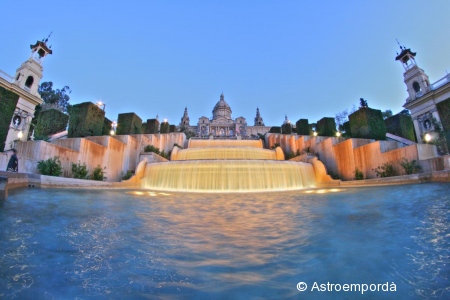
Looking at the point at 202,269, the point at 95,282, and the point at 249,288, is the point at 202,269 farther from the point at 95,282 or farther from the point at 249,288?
the point at 95,282

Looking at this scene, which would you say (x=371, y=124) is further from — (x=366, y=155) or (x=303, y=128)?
A: (x=303, y=128)

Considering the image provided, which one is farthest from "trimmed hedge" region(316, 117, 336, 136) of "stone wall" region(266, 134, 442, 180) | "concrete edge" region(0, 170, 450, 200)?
"concrete edge" region(0, 170, 450, 200)

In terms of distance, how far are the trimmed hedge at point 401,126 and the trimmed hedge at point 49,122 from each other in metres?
32.2

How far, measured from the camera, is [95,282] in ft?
6.81

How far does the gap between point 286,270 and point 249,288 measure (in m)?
0.53

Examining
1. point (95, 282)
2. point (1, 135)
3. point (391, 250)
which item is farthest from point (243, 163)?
point (1, 135)

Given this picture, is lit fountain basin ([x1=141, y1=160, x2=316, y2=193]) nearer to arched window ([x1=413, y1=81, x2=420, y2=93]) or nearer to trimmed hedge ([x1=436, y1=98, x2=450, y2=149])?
trimmed hedge ([x1=436, y1=98, x2=450, y2=149])

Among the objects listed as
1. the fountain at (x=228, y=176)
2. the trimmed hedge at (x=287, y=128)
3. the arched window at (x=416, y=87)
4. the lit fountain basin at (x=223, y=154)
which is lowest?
the fountain at (x=228, y=176)

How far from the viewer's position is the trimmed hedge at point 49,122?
20.4m

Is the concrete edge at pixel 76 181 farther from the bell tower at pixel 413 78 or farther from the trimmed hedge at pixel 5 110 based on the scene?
the bell tower at pixel 413 78

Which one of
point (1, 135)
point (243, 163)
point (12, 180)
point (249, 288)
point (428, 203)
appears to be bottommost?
point (249, 288)

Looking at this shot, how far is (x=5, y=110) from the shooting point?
15.8 m

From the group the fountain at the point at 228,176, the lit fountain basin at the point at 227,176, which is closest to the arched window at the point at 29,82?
the fountain at the point at 228,176

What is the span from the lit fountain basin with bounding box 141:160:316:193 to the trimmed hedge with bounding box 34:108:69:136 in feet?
45.3
